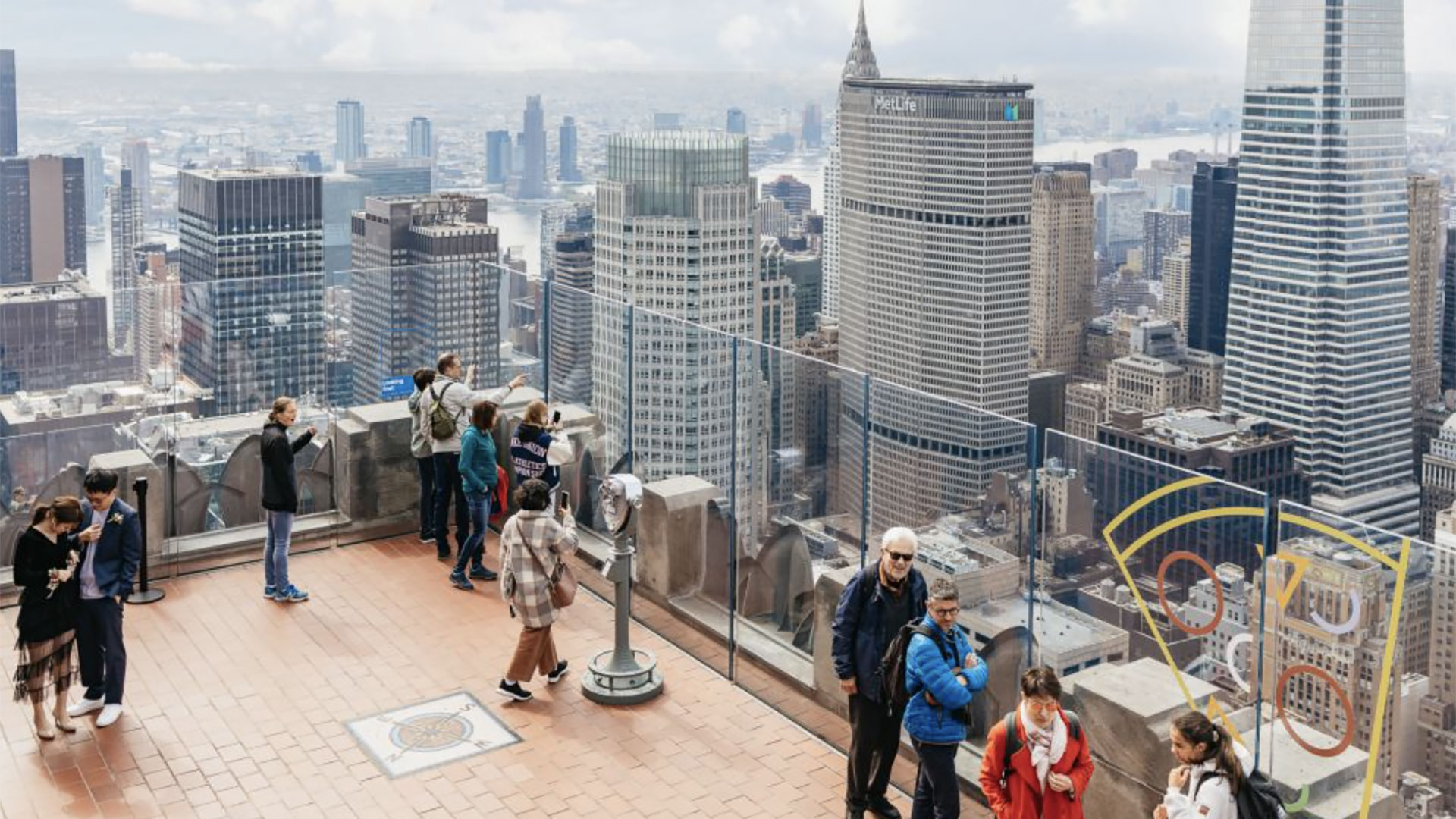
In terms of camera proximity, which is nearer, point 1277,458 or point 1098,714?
point 1098,714

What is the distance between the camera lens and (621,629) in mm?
9023

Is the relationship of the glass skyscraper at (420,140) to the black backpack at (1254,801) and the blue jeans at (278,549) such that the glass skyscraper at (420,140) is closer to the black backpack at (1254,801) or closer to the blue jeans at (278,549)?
the blue jeans at (278,549)

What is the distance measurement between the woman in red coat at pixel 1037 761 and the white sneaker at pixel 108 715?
15.8 feet

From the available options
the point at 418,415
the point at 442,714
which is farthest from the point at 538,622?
the point at 418,415

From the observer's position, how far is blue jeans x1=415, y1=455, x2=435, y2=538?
1141 cm

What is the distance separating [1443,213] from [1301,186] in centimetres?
1136

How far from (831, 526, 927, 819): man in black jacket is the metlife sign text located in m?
148

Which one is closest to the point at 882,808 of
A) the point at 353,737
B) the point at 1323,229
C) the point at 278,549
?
the point at 353,737

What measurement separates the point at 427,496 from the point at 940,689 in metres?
5.90

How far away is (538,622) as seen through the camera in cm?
871

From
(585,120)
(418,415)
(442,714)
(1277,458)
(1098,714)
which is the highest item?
(585,120)

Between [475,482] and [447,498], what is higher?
[475,482]

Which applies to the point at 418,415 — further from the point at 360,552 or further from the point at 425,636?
the point at 425,636

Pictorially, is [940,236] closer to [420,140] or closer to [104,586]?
[420,140]
